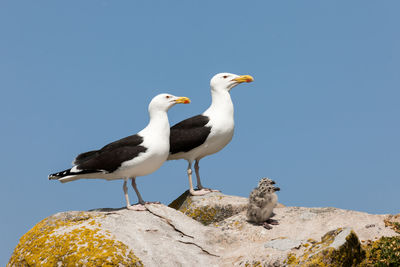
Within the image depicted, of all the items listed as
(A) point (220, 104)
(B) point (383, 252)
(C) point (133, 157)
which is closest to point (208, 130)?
(A) point (220, 104)

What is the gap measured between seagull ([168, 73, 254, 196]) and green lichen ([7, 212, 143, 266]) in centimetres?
402

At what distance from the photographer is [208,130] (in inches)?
578

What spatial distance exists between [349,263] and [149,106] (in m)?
5.98

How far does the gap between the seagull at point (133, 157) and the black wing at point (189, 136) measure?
1.59 meters

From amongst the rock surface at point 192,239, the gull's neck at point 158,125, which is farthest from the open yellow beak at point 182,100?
the rock surface at point 192,239

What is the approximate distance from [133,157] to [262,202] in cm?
306

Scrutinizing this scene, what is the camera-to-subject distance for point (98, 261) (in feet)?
32.1

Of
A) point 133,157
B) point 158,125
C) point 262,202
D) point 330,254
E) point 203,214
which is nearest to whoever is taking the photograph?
point 330,254

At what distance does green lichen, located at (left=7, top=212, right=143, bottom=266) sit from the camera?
9.89 meters

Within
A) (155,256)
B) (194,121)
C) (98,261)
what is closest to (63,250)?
(98,261)

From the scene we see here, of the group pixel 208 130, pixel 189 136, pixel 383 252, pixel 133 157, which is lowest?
pixel 383 252

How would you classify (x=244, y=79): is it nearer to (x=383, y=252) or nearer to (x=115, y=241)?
(x=383, y=252)

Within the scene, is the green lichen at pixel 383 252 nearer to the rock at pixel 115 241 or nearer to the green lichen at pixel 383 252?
the green lichen at pixel 383 252

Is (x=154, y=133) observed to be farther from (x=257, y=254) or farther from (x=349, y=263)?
(x=349, y=263)
